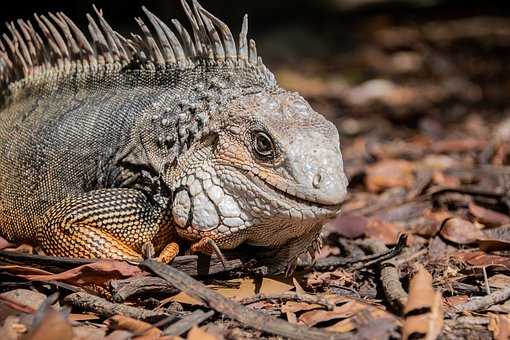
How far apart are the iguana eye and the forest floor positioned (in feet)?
2.38

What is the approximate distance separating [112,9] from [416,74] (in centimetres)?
649

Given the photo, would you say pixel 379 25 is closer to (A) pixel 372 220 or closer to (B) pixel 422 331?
(A) pixel 372 220

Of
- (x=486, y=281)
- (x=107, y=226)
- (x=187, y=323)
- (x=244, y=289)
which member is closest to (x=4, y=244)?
(x=107, y=226)

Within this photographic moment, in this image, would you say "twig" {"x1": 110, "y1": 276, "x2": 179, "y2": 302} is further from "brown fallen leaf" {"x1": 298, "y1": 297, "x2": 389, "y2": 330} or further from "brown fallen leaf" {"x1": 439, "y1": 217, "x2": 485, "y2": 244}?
"brown fallen leaf" {"x1": 439, "y1": 217, "x2": 485, "y2": 244}

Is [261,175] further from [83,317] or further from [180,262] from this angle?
[83,317]

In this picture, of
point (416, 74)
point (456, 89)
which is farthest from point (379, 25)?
point (456, 89)

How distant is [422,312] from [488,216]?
106 inches

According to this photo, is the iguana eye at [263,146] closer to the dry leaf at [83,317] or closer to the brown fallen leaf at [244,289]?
the brown fallen leaf at [244,289]

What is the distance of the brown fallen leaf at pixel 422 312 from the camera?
3.37 meters

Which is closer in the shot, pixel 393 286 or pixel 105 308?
pixel 105 308

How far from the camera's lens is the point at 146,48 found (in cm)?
502

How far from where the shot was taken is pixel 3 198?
5.40 metres

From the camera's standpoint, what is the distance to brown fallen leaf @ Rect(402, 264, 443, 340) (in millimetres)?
3365

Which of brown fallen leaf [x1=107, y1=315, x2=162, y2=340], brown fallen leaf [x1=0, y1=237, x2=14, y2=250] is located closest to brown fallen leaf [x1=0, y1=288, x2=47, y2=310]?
brown fallen leaf [x1=107, y1=315, x2=162, y2=340]
